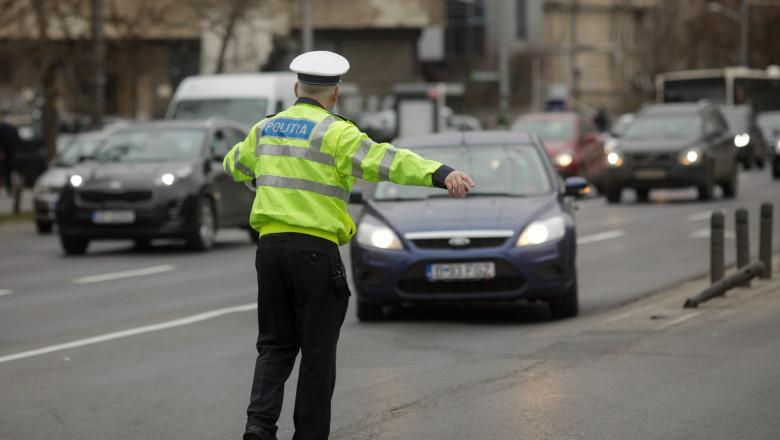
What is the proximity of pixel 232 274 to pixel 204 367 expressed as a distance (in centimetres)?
652

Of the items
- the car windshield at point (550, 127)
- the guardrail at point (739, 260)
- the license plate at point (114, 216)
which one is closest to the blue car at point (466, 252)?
the guardrail at point (739, 260)

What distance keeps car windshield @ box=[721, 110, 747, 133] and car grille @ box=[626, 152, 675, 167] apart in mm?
13523

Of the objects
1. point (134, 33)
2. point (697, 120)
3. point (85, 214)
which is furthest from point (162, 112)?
point (85, 214)

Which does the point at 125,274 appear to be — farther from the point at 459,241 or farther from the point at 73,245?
the point at 459,241

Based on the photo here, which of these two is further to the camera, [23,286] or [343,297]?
[23,286]

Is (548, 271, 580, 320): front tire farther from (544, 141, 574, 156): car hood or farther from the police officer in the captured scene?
(544, 141, 574, 156): car hood

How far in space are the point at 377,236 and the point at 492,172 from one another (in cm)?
149

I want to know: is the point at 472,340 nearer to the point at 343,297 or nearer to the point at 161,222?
the point at 343,297

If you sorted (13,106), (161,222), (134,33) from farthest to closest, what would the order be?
(13,106), (134,33), (161,222)

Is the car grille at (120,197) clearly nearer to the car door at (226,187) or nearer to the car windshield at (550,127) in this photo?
the car door at (226,187)

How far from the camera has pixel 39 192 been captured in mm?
23219

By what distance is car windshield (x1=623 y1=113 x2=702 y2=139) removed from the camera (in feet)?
89.9

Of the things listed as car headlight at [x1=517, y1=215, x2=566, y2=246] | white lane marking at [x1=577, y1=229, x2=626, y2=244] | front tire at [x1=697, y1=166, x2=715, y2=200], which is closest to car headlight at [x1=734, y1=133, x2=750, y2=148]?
front tire at [x1=697, y1=166, x2=715, y2=200]

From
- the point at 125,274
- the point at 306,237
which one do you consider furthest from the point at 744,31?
the point at 306,237
